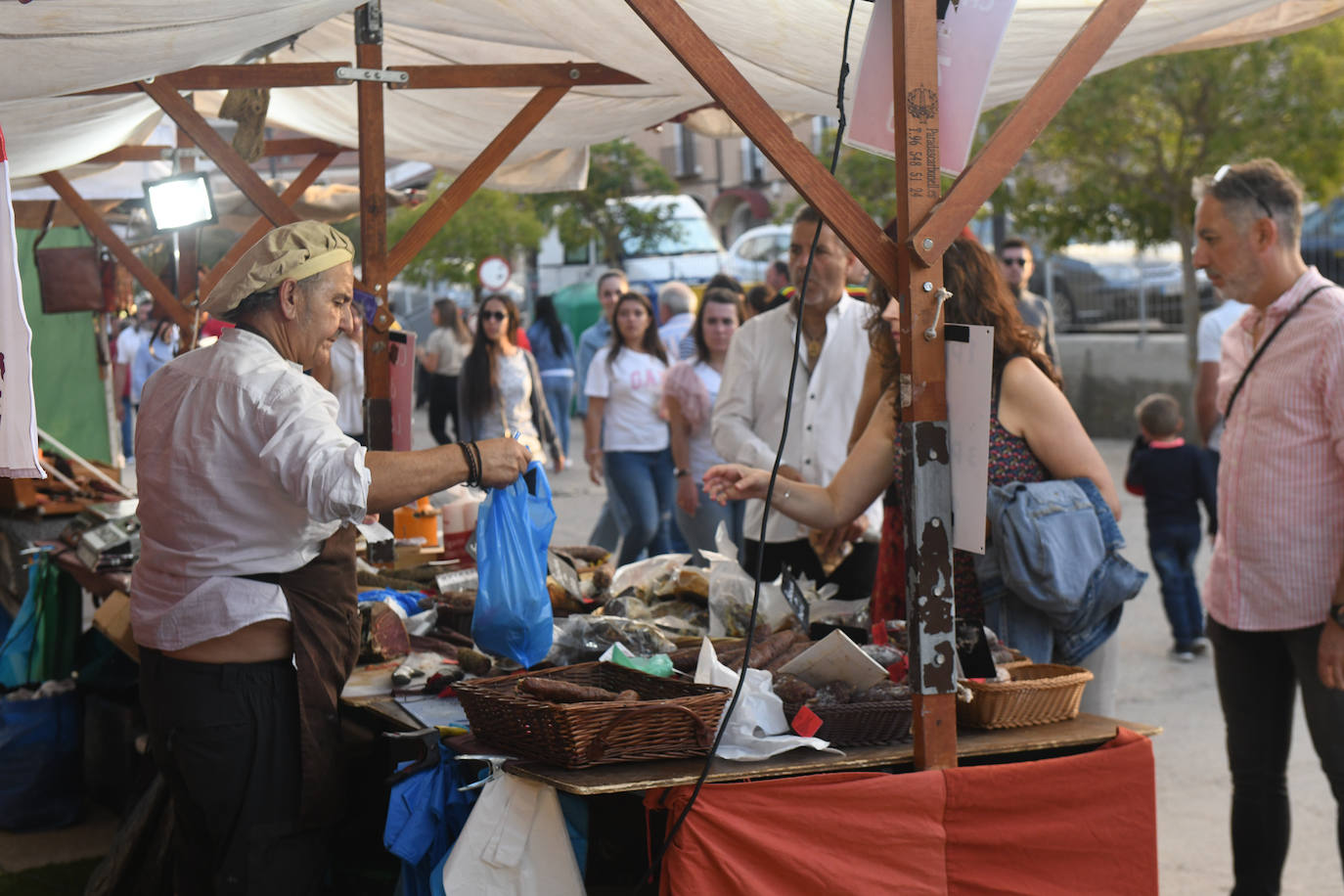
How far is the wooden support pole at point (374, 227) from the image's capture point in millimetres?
4547

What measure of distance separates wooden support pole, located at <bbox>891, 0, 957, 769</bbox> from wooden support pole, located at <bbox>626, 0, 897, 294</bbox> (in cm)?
6

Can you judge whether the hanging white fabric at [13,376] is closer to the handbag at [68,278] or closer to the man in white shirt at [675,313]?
the handbag at [68,278]

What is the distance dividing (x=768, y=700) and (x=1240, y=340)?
1.91m

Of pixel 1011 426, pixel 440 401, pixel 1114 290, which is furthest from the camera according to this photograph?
pixel 1114 290

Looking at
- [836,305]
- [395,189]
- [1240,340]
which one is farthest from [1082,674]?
[395,189]

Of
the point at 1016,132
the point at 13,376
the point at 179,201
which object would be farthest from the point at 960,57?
the point at 179,201

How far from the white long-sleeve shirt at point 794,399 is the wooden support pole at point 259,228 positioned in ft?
7.90

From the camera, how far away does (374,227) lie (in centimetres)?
457

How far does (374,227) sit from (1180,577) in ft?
15.4

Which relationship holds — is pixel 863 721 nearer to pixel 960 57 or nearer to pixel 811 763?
pixel 811 763

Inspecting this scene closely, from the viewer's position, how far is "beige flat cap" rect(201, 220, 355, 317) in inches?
121

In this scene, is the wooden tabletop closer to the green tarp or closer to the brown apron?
the brown apron

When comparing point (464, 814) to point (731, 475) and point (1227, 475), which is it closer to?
point (731, 475)

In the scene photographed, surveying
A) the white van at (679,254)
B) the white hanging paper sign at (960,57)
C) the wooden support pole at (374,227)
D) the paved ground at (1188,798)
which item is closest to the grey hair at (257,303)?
the white hanging paper sign at (960,57)
